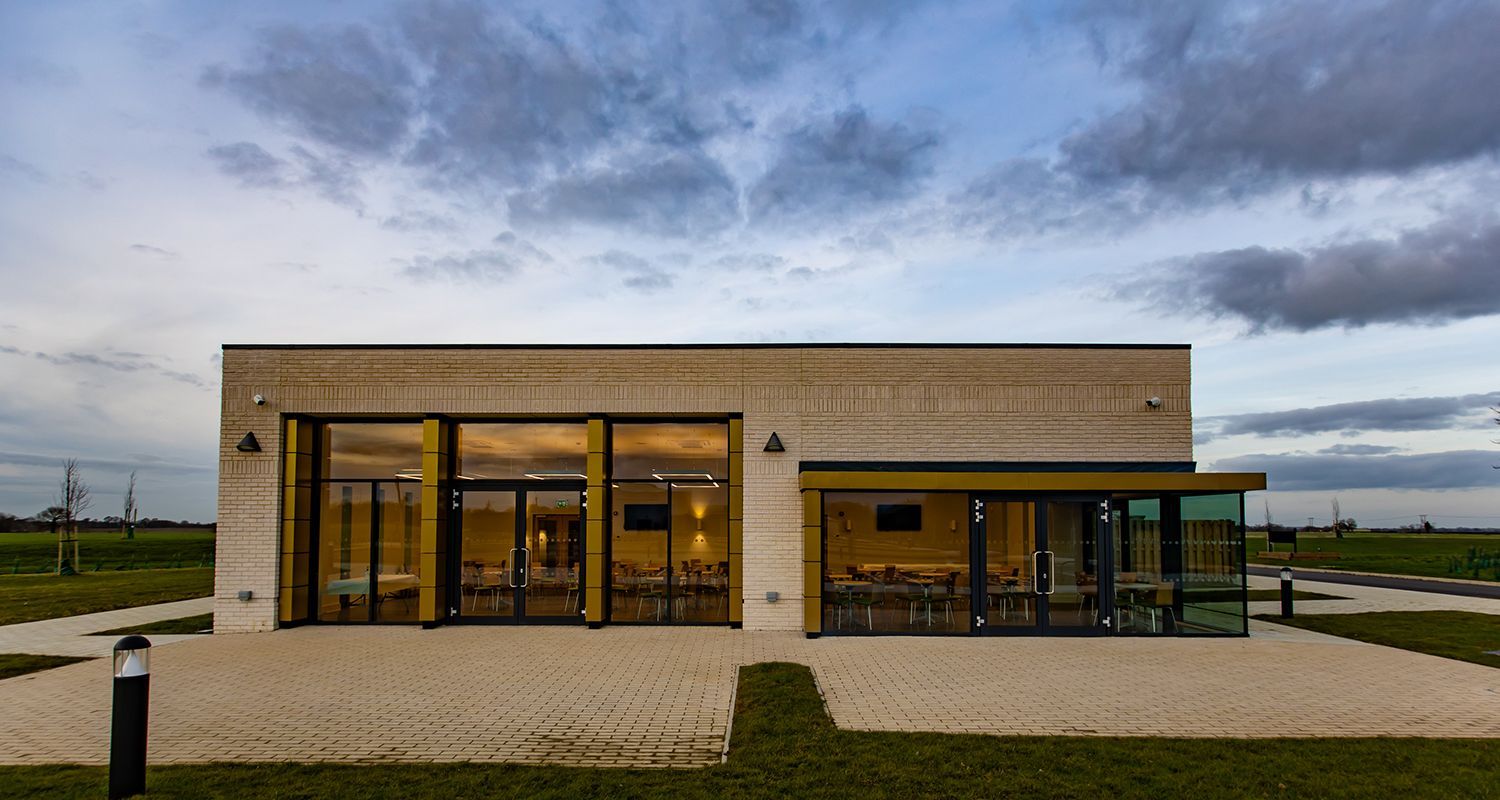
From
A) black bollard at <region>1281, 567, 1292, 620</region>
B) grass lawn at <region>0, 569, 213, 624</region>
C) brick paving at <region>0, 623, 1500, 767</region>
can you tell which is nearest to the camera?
brick paving at <region>0, 623, 1500, 767</region>

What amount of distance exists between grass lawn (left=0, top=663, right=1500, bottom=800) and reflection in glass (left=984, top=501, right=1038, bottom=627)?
6.33m

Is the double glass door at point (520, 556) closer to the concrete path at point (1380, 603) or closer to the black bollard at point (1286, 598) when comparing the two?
the black bollard at point (1286, 598)

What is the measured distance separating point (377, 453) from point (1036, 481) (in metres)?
10.9

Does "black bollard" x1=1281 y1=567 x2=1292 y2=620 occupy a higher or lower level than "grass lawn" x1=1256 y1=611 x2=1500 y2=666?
higher

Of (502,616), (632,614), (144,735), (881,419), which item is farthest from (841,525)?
(144,735)

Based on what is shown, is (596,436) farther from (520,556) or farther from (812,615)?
(812,615)

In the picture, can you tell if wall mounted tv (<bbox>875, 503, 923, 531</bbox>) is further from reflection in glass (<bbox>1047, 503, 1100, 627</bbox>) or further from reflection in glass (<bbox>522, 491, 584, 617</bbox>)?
reflection in glass (<bbox>522, 491, 584, 617</bbox>)

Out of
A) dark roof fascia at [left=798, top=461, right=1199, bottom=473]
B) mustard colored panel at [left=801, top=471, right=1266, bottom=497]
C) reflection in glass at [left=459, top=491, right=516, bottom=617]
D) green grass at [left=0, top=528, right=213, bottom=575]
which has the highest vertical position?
dark roof fascia at [left=798, top=461, right=1199, bottom=473]

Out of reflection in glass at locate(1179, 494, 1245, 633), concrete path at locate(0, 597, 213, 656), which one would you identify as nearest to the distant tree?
concrete path at locate(0, 597, 213, 656)

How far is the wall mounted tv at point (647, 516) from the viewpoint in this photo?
51.0ft

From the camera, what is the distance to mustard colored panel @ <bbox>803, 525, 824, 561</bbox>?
1420 centimetres

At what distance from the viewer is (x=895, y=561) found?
47.6ft

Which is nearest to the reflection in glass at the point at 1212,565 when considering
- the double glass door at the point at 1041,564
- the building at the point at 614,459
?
the building at the point at 614,459

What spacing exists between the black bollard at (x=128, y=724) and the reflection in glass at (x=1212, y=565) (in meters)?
13.7
